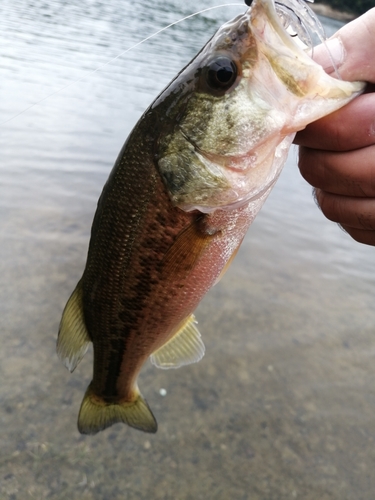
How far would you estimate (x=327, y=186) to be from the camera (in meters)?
1.56

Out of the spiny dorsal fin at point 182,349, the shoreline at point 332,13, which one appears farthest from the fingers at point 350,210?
the shoreline at point 332,13

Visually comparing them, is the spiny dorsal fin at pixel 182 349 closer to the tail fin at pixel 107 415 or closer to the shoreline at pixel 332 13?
the tail fin at pixel 107 415

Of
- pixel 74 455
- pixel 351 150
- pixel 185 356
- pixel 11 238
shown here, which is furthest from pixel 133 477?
pixel 11 238

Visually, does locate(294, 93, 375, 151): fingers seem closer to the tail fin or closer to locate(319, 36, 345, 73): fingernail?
locate(319, 36, 345, 73): fingernail

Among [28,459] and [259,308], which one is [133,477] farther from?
[259,308]

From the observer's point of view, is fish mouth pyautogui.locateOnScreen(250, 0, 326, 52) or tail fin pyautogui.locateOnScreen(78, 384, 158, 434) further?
tail fin pyautogui.locateOnScreen(78, 384, 158, 434)

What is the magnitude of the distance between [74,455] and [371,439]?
252 centimetres

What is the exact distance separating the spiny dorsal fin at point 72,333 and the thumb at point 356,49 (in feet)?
5.15

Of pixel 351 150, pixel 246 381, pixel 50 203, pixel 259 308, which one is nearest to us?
pixel 351 150

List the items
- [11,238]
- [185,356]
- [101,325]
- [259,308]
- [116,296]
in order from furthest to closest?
[11,238] < [259,308] < [185,356] < [101,325] < [116,296]

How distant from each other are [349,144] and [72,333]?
5.37 feet

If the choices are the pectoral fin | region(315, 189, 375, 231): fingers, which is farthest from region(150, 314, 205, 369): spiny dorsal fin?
region(315, 189, 375, 231): fingers

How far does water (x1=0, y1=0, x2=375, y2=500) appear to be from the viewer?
3227mm

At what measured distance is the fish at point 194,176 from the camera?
4.61 ft
